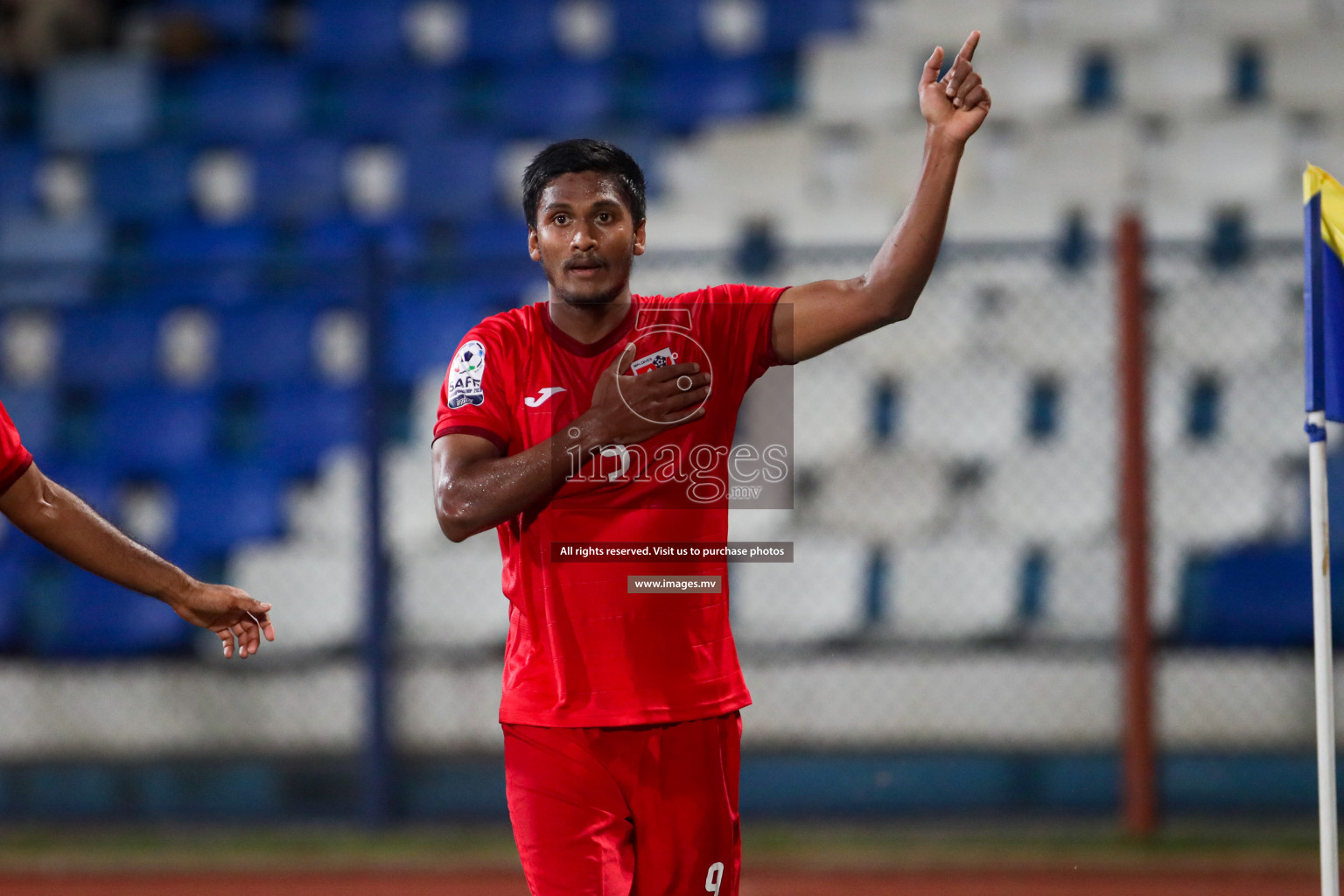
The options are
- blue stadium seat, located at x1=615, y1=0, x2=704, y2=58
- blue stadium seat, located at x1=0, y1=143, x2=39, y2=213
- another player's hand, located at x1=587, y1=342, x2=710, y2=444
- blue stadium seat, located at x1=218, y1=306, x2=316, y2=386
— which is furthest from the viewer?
blue stadium seat, located at x1=615, y1=0, x2=704, y2=58

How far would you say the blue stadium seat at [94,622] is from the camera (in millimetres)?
5965

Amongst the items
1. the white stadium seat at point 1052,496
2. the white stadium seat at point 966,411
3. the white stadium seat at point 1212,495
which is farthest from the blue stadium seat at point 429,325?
the white stadium seat at point 1212,495

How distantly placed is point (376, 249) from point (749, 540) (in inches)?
82.8

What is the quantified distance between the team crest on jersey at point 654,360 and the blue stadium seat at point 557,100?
5439 millimetres

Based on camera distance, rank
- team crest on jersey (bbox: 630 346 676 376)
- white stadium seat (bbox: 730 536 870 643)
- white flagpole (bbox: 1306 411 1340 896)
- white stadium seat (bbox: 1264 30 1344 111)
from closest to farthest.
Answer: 1. team crest on jersey (bbox: 630 346 676 376)
2. white flagpole (bbox: 1306 411 1340 896)
3. white stadium seat (bbox: 730 536 870 643)
4. white stadium seat (bbox: 1264 30 1344 111)

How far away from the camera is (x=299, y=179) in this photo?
24.9 feet

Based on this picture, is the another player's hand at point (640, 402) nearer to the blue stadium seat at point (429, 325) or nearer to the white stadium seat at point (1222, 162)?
the blue stadium seat at point (429, 325)

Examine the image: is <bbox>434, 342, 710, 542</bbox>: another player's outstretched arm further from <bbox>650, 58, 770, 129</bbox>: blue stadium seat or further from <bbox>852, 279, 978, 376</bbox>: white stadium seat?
<bbox>650, 58, 770, 129</bbox>: blue stadium seat

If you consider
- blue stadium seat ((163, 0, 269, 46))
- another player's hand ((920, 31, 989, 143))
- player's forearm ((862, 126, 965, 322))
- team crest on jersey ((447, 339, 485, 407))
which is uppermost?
blue stadium seat ((163, 0, 269, 46))

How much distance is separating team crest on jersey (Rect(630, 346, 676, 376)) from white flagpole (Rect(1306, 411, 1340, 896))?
1341 mm

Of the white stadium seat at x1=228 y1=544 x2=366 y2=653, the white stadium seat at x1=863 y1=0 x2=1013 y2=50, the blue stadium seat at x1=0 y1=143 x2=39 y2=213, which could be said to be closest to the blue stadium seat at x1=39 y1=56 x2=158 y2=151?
the blue stadium seat at x1=0 y1=143 x2=39 y2=213

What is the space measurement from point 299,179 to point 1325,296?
6060mm

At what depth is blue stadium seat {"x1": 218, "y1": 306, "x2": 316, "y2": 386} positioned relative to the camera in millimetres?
6684

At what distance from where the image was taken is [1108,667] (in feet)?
17.5
